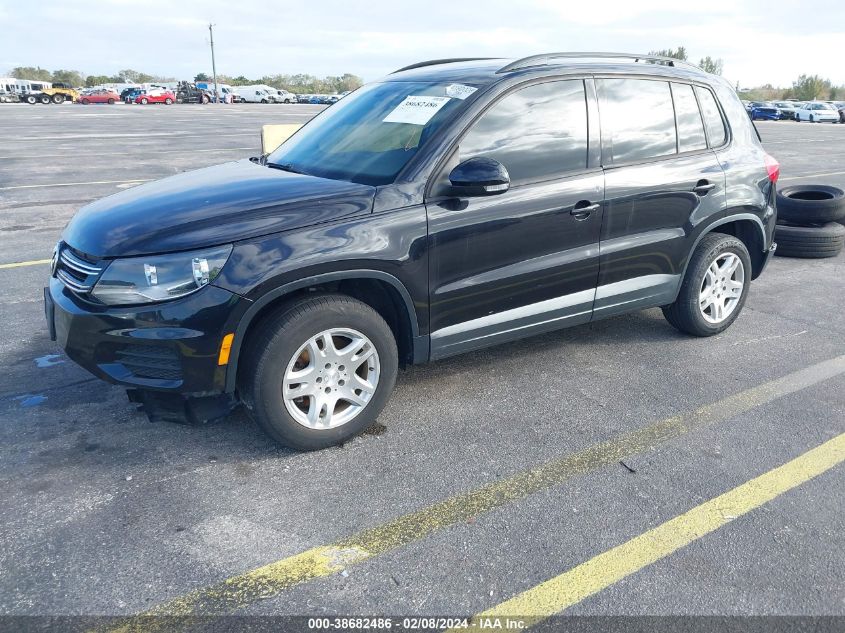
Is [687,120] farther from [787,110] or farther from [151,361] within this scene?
[787,110]

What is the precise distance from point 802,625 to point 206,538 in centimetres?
217

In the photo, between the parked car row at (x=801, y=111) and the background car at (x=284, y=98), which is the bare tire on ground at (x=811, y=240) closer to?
the parked car row at (x=801, y=111)

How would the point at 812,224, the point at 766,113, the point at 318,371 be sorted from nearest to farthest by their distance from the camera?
the point at 318,371 < the point at 812,224 < the point at 766,113

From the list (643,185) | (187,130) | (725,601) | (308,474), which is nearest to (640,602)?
(725,601)

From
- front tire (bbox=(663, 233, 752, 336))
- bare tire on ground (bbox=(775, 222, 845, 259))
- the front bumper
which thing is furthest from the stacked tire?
the front bumper

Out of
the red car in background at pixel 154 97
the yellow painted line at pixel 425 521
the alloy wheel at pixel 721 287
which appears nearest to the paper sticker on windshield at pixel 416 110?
the yellow painted line at pixel 425 521

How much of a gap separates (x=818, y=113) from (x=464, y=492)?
46837 millimetres

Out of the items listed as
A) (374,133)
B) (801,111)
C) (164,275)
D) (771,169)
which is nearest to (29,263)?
(374,133)

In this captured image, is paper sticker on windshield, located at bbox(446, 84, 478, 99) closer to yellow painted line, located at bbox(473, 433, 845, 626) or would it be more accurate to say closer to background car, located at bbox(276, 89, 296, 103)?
yellow painted line, located at bbox(473, 433, 845, 626)

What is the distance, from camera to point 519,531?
2.81 metres

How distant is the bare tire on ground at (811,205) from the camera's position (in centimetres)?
724

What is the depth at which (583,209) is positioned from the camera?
13.0 ft

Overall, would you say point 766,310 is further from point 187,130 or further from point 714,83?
point 187,130

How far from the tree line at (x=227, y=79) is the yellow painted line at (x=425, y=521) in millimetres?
93822
